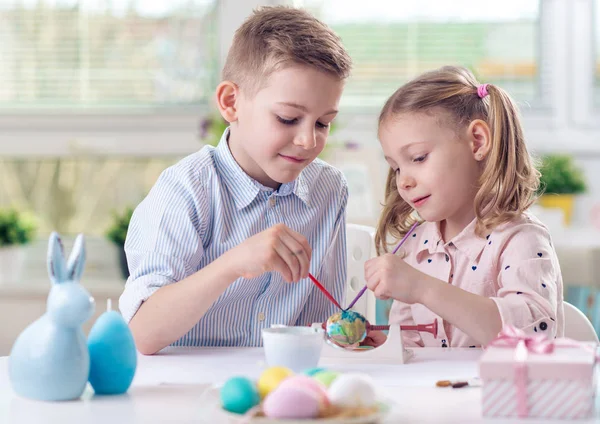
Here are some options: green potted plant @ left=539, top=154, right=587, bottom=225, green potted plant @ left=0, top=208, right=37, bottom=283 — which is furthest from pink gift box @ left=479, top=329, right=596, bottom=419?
green potted plant @ left=0, top=208, right=37, bottom=283

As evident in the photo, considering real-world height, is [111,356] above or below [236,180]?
below

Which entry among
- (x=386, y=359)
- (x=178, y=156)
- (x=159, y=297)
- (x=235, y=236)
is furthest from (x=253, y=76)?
(x=178, y=156)

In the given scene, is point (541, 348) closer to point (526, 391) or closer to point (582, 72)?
point (526, 391)

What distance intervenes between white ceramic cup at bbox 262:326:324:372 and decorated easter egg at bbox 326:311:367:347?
0.46 ft

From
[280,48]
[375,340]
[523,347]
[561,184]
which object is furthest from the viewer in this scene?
[561,184]

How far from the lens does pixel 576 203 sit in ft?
10.0

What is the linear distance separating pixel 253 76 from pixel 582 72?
1.97 m

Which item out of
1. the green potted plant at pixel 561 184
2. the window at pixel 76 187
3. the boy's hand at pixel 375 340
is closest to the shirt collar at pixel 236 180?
the boy's hand at pixel 375 340

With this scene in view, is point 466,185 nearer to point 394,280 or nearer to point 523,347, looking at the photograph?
point 394,280

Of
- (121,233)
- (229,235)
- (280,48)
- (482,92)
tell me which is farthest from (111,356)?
(121,233)

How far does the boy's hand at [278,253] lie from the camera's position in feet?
3.84

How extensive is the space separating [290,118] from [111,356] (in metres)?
0.58

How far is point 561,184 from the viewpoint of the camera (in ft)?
9.61

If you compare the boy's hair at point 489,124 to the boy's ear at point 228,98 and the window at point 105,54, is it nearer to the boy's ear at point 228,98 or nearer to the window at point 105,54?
the boy's ear at point 228,98
